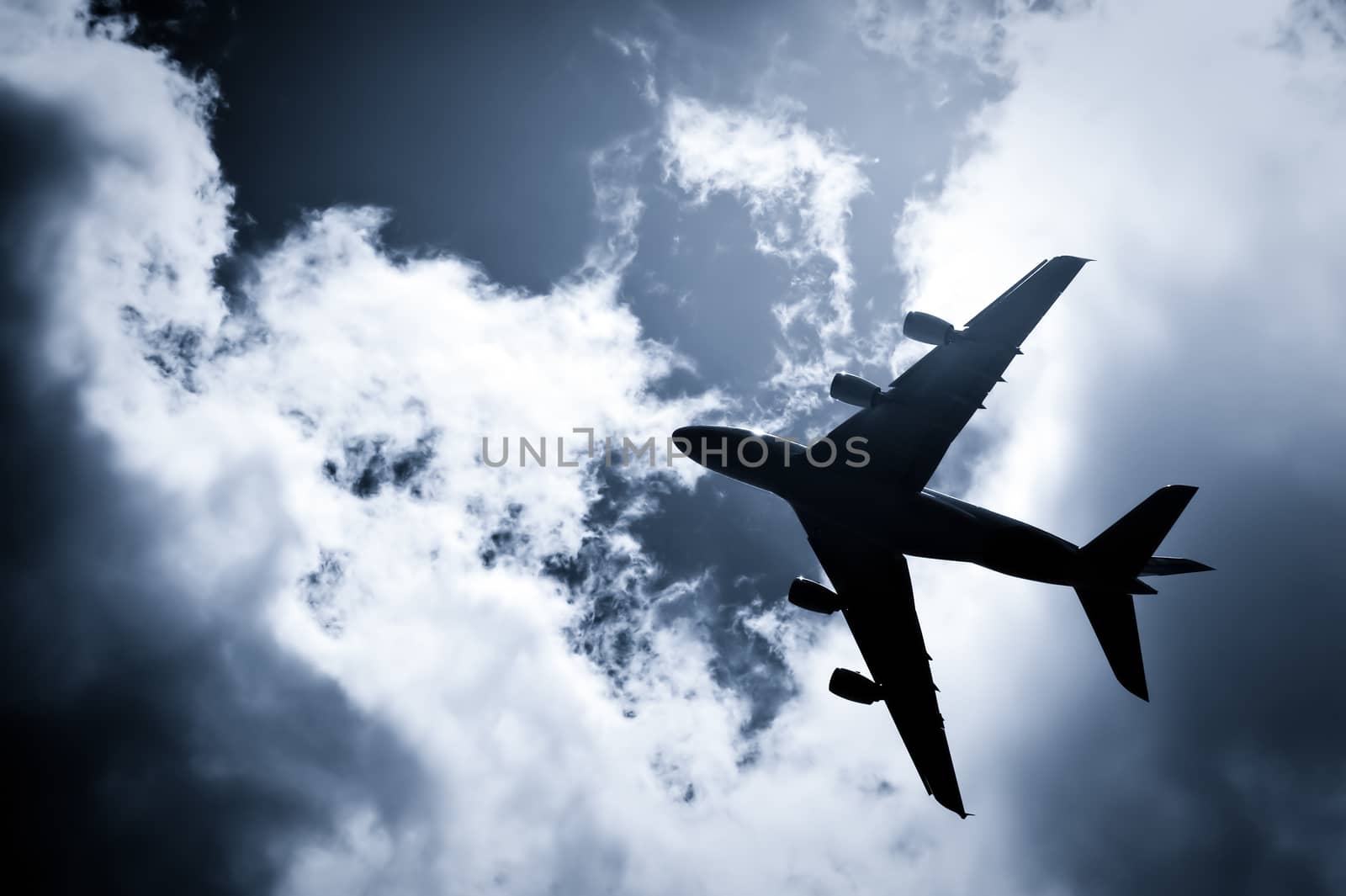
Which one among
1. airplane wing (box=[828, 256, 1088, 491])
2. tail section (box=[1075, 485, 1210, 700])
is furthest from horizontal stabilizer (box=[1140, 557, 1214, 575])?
airplane wing (box=[828, 256, 1088, 491])

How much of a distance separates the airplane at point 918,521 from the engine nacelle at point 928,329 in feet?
0.10

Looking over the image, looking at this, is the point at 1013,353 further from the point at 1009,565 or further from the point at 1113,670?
the point at 1113,670

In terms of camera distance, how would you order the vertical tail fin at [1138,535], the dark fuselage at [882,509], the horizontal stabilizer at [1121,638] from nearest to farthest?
the vertical tail fin at [1138,535] → the horizontal stabilizer at [1121,638] → the dark fuselage at [882,509]

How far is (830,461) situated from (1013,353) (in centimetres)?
681

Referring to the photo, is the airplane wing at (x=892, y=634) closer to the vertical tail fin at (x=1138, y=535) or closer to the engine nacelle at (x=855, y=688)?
the engine nacelle at (x=855, y=688)

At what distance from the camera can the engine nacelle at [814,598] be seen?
22.6 metres

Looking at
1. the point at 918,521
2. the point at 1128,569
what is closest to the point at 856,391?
the point at 918,521

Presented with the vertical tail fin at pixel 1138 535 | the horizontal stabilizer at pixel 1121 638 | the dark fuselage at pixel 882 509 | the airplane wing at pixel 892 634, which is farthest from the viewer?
the airplane wing at pixel 892 634

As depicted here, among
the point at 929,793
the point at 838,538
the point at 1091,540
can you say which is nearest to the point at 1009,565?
the point at 1091,540

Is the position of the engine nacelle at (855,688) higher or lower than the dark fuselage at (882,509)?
lower

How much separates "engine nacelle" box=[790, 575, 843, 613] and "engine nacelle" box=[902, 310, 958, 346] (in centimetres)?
1034

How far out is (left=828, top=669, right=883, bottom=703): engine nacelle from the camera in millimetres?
22219

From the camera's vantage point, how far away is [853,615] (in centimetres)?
2327

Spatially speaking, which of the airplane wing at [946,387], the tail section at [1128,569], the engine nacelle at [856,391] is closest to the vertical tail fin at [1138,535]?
the tail section at [1128,569]
